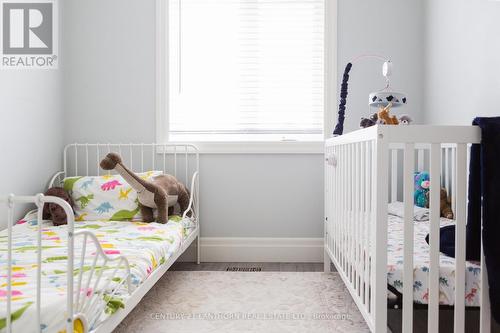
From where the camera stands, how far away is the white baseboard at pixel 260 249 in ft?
9.25

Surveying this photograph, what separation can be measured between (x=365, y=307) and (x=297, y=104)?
171 centimetres

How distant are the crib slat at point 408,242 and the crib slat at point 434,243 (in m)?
0.06

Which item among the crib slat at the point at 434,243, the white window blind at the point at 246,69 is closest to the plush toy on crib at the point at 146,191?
the white window blind at the point at 246,69

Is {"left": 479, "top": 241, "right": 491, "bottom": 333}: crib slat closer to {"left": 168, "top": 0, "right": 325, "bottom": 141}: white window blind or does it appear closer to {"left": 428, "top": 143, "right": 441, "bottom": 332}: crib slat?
{"left": 428, "top": 143, "right": 441, "bottom": 332}: crib slat

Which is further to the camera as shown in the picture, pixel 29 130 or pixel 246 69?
pixel 246 69

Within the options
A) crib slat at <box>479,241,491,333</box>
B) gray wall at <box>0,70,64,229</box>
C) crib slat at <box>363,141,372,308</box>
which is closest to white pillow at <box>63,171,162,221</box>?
gray wall at <box>0,70,64,229</box>

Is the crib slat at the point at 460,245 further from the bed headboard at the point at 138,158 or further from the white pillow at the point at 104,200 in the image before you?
the bed headboard at the point at 138,158

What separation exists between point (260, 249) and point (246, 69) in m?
1.24

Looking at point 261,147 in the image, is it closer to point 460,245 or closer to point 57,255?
point 57,255

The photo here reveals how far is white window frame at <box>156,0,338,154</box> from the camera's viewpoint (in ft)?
9.09

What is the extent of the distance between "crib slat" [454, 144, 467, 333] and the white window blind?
163 centimetres

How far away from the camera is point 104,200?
2469mm

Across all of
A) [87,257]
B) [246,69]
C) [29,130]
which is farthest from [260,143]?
[87,257]

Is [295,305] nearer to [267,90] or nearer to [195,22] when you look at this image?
[267,90]
